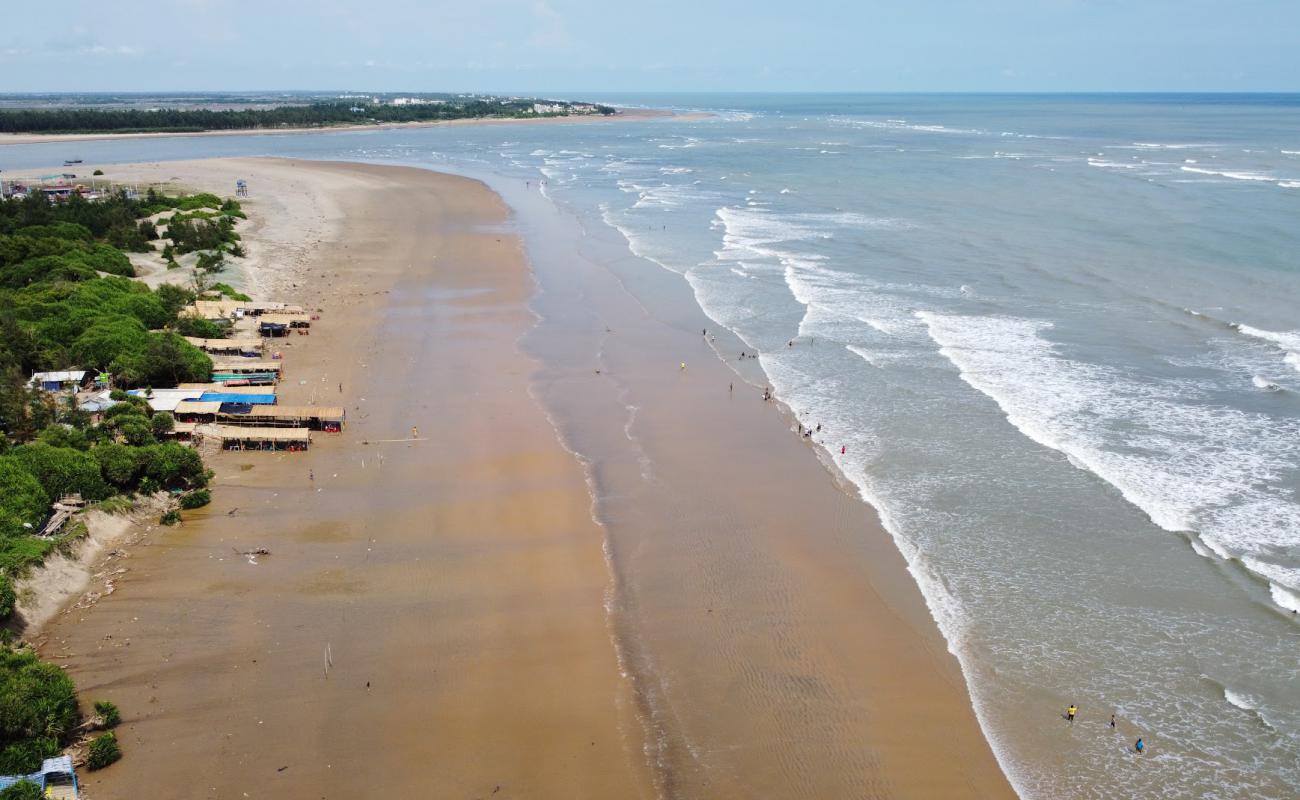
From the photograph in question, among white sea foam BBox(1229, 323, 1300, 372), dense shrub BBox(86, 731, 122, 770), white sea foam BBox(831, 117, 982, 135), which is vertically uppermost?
white sea foam BBox(831, 117, 982, 135)

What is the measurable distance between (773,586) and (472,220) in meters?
51.4

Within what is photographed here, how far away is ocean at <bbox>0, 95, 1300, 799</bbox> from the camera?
17.1m

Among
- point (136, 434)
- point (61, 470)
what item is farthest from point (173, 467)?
point (61, 470)

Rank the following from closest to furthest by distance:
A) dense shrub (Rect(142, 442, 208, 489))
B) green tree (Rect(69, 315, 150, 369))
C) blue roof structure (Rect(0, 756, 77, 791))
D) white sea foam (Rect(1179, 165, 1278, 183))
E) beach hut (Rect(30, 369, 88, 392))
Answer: blue roof structure (Rect(0, 756, 77, 791)), dense shrub (Rect(142, 442, 208, 489)), beach hut (Rect(30, 369, 88, 392)), green tree (Rect(69, 315, 150, 369)), white sea foam (Rect(1179, 165, 1278, 183))

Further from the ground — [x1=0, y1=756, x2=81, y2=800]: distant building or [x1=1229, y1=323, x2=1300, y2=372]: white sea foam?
[x1=1229, y1=323, x2=1300, y2=372]: white sea foam

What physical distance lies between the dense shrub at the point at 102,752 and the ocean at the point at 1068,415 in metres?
15.0

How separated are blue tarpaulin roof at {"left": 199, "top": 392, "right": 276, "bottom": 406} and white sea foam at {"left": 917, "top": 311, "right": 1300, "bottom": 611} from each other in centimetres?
2408

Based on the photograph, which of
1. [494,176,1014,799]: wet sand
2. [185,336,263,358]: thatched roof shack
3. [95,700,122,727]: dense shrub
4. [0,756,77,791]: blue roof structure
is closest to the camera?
[0,756,77,791]: blue roof structure

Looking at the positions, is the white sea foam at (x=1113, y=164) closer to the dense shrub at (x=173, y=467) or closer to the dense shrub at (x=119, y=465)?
the dense shrub at (x=173, y=467)

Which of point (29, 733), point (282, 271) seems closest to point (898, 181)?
point (282, 271)

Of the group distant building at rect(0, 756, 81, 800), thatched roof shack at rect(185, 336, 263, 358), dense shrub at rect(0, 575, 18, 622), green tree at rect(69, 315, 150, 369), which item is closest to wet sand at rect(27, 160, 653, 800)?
distant building at rect(0, 756, 81, 800)

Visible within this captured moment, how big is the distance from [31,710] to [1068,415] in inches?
1114

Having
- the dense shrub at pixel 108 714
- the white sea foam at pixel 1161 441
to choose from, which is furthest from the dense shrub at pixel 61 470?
the white sea foam at pixel 1161 441

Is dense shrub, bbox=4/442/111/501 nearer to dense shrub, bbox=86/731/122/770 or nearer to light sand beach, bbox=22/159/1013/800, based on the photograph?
light sand beach, bbox=22/159/1013/800
